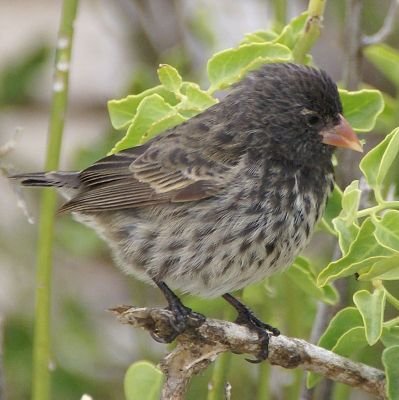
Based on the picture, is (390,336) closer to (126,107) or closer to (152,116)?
(152,116)

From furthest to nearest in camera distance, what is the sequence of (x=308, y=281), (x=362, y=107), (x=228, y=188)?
(x=228, y=188) → (x=362, y=107) → (x=308, y=281)

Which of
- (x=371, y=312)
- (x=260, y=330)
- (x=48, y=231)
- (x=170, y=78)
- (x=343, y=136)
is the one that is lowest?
(x=260, y=330)

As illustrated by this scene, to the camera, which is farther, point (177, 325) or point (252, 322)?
point (252, 322)

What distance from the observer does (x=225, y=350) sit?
3252mm

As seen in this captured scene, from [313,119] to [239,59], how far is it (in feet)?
1.58

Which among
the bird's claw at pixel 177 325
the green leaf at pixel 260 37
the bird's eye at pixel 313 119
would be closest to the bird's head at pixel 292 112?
the bird's eye at pixel 313 119

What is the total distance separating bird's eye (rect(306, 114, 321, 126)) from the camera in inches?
150

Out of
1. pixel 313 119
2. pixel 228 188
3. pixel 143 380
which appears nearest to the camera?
pixel 143 380

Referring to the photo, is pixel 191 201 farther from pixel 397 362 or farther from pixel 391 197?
pixel 397 362

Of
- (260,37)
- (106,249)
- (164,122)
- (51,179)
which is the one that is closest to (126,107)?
(164,122)

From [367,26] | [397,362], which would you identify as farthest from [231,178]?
[367,26]

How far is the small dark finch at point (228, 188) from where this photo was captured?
12.0 feet

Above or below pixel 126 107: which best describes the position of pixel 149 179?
below

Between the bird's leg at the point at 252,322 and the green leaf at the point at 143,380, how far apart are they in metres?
0.42
